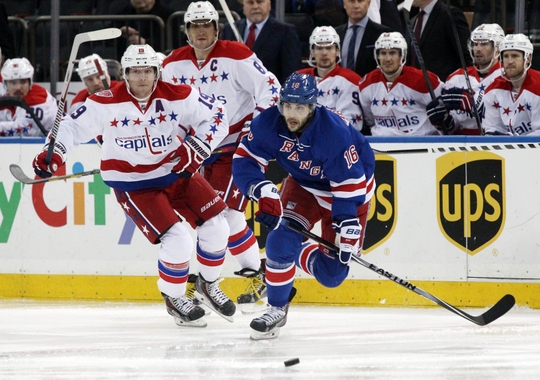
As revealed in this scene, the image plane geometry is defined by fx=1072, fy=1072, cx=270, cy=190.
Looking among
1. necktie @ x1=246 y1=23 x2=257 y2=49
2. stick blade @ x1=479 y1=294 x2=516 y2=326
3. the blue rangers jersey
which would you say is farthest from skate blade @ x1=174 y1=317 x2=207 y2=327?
necktie @ x1=246 y1=23 x2=257 y2=49

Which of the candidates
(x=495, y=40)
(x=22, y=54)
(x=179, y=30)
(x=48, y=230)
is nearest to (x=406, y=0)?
(x=495, y=40)

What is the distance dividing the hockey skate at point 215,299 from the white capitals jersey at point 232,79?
0.78 meters

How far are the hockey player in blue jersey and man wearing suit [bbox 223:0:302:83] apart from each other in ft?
5.72

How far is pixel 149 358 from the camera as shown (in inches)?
183

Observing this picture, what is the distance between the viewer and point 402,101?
6.59 m

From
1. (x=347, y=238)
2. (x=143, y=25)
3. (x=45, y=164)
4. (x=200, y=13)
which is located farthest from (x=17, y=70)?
(x=347, y=238)

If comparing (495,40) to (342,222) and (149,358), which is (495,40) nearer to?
(342,222)

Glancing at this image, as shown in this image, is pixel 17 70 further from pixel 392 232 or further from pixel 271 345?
pixel 271 345

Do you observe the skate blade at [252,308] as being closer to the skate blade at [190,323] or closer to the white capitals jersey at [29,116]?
the skate blade at [190,323]

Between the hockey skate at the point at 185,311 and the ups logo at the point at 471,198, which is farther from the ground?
the ups logo at the point at 471,198

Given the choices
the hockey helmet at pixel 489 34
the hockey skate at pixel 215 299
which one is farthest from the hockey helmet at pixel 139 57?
the hockey helmet at pixel 489 34

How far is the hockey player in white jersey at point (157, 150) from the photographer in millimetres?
5371

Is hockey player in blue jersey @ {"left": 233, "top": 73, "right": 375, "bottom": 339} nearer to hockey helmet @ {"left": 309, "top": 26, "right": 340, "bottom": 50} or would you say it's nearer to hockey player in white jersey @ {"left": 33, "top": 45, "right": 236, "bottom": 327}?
hockey player in white jersey @ {"left": 33, "top": 45, "right": 236, "bottom": 327}

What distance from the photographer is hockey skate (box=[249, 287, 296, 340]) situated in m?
5.05
